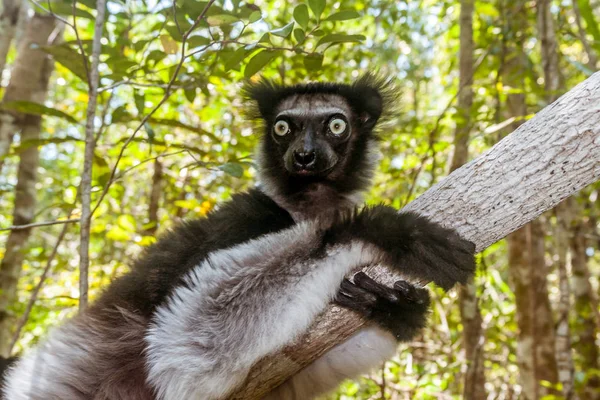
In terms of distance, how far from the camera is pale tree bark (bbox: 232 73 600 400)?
1381 millimetres

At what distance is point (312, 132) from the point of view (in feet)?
7.49

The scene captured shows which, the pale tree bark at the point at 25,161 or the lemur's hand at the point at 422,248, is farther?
the pale tree bark at the point at 25,161

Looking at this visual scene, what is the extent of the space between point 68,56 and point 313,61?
1.14 metres

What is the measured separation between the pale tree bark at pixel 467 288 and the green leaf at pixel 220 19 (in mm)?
1687

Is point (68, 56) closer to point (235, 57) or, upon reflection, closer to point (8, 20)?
point (235, 57)

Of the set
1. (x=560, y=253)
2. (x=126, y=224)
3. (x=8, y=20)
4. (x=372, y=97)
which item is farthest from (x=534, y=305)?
(x=8, y=20)

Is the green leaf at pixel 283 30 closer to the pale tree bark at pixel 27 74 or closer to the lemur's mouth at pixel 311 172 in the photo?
the lemur's mouth at pixel 311 172

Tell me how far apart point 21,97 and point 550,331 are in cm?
436

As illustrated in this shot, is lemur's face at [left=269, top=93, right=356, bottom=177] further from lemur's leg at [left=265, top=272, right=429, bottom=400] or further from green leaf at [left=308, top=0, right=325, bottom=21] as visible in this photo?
lemur's leg at [left=265, top=272, right=429, bottom=400]

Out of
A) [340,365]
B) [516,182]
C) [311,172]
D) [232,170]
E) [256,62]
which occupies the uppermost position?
[256,62]

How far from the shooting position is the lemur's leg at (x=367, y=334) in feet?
4.70

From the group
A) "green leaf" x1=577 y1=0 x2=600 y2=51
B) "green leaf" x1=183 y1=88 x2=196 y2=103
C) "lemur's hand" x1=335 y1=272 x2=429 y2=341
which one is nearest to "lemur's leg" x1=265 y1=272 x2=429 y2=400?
"lemur's hand" x1=335 y1=272 x2=429 y2=341

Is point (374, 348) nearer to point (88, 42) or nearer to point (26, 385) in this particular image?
point (26, 385)

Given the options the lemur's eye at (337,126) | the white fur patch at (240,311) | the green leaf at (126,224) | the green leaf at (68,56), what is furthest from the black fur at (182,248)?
the green leaf at (126,224)
